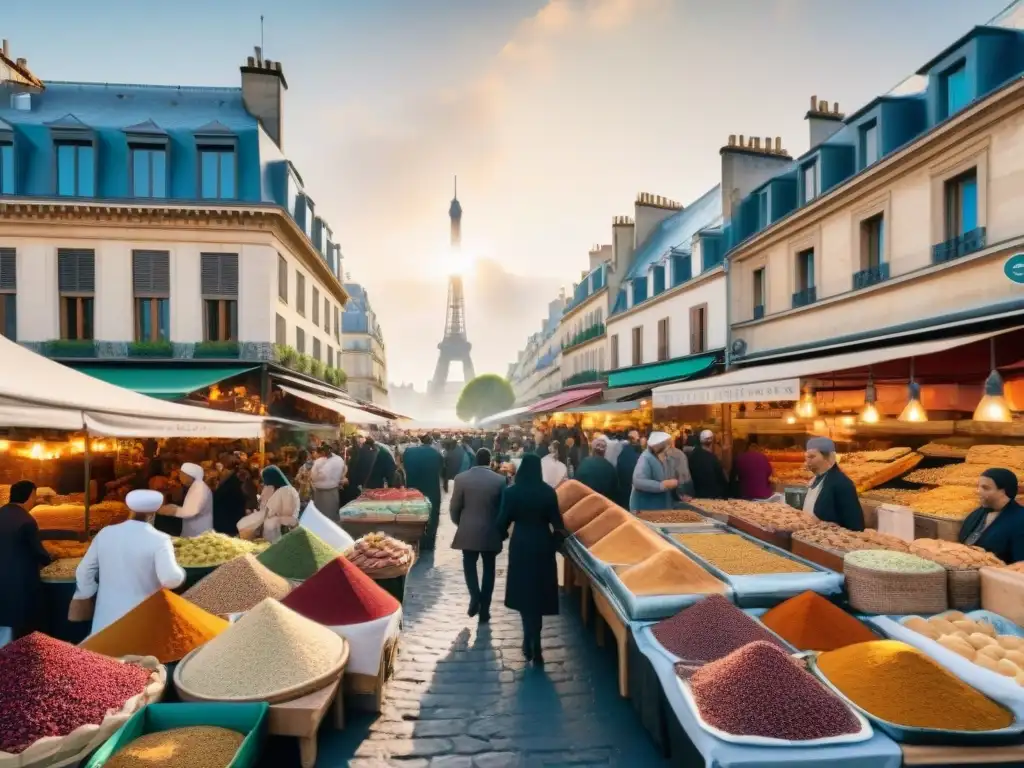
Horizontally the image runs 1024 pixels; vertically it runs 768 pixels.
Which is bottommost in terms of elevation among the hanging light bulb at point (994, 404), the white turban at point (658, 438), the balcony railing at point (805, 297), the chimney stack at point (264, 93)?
the white turban at point (658, 438)

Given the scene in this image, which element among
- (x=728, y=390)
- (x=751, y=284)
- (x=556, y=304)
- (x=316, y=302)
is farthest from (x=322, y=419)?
(x=556, y=304)

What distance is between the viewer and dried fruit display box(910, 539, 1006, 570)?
4.00 metres

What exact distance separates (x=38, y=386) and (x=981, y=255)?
40.0 ft

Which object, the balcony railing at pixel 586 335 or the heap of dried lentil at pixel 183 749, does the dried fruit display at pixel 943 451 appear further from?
the balcony railing at pixel 586 335

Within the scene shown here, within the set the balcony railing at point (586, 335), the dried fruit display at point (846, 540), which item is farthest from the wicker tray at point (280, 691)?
the balcony railing at point (586, 335)

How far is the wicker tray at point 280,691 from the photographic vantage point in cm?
321

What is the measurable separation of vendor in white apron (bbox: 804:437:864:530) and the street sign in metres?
4.67

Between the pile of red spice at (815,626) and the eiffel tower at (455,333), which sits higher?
the eiffel tower at (455,333)

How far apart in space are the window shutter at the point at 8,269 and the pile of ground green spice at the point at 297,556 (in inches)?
700

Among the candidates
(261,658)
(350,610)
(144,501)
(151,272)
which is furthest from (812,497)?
(151,272)

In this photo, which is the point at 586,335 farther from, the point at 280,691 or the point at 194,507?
the point at 280,691

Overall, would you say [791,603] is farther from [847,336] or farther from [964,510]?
[847,336]

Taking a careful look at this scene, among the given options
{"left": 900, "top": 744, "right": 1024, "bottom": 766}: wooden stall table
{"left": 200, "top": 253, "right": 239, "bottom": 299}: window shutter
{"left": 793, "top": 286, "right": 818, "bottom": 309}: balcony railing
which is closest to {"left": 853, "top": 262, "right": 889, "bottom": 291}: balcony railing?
{"left": 793, "top": 286, "right": 818, "bottom": 309}: balcony railing

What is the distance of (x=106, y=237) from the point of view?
17.1 meters
